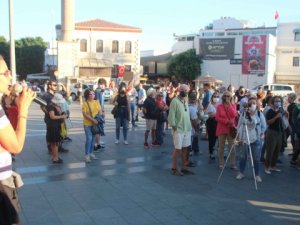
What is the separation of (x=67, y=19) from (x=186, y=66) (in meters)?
18.3

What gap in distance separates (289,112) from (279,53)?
45.7m

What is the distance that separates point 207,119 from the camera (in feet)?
33.6

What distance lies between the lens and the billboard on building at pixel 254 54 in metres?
49.6

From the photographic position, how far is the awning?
165ft

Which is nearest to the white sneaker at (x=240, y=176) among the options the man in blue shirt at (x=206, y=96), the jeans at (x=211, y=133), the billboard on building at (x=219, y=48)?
the jeans at (x=211, y=133)

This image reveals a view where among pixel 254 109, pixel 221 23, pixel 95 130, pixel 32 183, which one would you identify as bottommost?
pixel 32 183

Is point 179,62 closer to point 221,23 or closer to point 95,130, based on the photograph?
point 221,23

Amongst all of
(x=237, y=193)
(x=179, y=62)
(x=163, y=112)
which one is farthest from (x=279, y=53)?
(x=237, y=193)

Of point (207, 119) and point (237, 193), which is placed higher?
point (207, 119)

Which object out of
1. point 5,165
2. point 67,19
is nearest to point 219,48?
point 67,19

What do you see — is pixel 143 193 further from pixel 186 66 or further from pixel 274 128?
pixel 186 66

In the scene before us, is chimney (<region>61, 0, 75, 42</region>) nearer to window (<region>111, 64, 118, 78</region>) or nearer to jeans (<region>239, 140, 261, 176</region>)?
window (<region>111, 64, 118, 78</region>)

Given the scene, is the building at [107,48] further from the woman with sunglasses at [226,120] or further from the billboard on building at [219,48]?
the woman with sunglasses at [226,120]

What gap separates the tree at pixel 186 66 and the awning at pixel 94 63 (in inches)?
350
